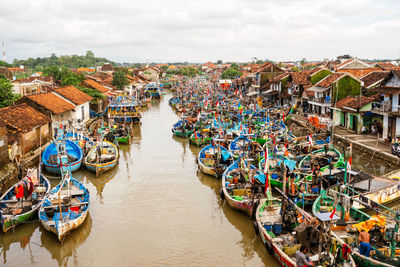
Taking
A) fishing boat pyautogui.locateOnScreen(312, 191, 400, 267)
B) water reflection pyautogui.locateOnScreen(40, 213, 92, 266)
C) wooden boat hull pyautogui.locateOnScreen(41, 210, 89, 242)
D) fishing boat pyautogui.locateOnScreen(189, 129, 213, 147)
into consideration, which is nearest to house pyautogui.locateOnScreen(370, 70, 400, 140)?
fishing boat pyautogui.locateOnScreen(312, 191, 400, 267)

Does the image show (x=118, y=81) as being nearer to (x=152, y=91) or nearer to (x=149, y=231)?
(x=152, y=91)

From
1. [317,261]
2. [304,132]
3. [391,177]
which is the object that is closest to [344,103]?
[304,132]

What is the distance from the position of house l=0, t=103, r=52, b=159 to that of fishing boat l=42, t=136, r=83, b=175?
949 mm

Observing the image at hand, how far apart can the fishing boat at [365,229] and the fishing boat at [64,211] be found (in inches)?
378

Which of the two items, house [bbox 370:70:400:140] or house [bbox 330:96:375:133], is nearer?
house [bbox 370:70:400:140]

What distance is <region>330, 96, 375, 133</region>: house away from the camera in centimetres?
2773

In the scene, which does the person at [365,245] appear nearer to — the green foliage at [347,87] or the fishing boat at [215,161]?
the fishing boat at [215,161]

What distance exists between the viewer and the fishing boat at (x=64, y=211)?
1363cm

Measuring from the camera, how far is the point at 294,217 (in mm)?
12914

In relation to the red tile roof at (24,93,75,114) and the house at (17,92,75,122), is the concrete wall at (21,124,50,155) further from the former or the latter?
the red tile roof at (24,93,75,114)

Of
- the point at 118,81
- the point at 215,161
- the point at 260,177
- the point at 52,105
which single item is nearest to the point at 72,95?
the point at 52,105

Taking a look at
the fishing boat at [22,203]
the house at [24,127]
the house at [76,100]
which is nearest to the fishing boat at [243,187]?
the fishing boat at [22,203]

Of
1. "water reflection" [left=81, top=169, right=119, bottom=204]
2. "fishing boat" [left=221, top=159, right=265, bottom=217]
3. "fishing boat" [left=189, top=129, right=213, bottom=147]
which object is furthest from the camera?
"fishing boat" [left=189, top=129, right=213, bottom=147]

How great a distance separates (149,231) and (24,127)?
12.2 meters
